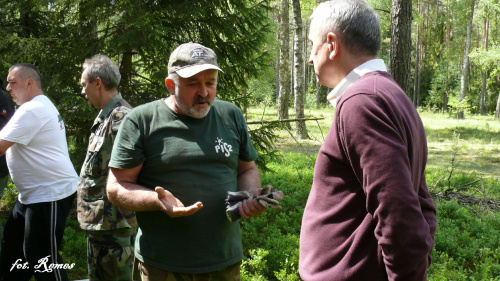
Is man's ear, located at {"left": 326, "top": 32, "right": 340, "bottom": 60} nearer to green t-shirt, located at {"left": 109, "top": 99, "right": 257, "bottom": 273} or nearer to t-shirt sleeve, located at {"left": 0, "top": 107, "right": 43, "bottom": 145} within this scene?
green t-shirt, located at {"left": 109, "top": 99, "right": 257, "bottom": 273}

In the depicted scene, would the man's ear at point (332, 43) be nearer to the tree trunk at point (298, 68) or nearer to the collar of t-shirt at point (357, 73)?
the collar of t-shirt at point (357, 73)

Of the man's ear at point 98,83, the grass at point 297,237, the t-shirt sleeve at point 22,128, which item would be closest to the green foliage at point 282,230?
the grass at point 297,237

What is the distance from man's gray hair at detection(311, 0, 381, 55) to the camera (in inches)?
72.2

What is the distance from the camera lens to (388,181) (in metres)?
1.57

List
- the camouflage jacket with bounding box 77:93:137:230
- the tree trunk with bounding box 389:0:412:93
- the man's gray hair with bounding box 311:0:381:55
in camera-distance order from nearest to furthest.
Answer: the man's gray hair with bounding box 311:0:381:55 → the camouflage jacket with bounding box 77:93:137:230 → the tree trunk with bounding box 389:0:412:93

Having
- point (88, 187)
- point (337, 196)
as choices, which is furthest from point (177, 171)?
point (88, 187)

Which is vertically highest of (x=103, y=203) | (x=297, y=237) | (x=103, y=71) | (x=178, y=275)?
(x=103, y=71)

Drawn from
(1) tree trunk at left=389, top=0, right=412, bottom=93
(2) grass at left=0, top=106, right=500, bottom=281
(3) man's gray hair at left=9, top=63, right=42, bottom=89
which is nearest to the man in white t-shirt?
(3) man's gray hair at left=9, top=63, right=42, bottom=89

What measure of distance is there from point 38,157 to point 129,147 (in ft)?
6.30

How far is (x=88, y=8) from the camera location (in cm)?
610

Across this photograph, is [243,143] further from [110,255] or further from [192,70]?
[110,255]

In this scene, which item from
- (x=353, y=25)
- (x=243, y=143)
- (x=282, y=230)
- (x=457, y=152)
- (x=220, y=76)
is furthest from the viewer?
(x=457, y=152)

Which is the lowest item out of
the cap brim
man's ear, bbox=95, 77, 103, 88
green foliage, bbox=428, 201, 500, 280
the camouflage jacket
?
green foliage, bbox=428, 201, 500, 280

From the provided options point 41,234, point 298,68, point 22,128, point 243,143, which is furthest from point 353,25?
point 298,68
